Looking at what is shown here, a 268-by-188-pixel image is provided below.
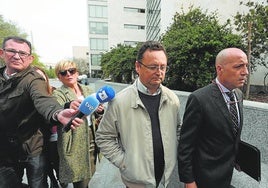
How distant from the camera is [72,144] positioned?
7.91ft

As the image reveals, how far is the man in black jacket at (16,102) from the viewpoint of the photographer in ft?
5.90

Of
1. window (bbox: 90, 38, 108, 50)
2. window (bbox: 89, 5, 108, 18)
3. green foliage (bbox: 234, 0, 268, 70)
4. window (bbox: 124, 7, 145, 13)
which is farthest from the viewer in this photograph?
window (bbox: 89, 5, 108, 18)

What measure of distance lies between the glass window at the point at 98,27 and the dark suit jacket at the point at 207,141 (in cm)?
4867

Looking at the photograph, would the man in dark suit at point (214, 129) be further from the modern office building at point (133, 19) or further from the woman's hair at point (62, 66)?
the modern office building at point (133, 19)

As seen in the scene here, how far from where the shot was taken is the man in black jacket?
180cm

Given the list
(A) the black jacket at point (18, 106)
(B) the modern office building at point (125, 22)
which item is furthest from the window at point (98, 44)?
(A) the black jacket at point (18, 106)

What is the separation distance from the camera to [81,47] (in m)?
104

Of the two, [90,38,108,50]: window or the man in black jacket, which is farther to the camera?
[90,38,108,50]: window

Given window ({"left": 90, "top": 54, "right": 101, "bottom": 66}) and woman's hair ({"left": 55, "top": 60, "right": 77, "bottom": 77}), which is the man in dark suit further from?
window ({"left": 90, "top": 54, "right": 101, "bottom": 66})

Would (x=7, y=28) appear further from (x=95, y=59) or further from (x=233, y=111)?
(x=233, y=111)

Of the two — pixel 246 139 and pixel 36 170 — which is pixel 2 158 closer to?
pixel 36 170

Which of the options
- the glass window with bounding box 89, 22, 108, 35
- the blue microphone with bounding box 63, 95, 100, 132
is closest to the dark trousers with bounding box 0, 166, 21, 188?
the blue microphone with bounding box 63, 95, 100, 132

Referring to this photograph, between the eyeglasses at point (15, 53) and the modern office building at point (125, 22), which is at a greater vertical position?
the modern office building at point (125, 22)

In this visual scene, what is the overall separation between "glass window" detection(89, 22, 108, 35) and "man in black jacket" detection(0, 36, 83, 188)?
4803 centimetres
